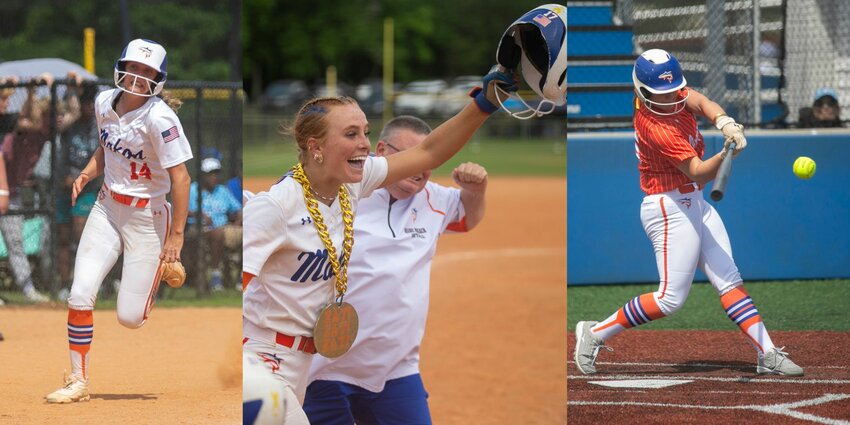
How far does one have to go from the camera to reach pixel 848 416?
340 centimetres

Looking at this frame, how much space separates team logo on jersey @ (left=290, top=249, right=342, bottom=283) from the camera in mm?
2842

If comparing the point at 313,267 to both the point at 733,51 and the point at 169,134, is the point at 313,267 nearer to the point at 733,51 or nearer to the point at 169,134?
the point at 169,134

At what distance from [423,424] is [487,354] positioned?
4.82 meters

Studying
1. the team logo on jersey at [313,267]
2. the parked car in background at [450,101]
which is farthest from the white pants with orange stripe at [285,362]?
the parked car in background at [450,101]

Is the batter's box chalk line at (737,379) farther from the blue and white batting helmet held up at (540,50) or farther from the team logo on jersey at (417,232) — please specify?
the blue and white batting helmet held up at (540,50)

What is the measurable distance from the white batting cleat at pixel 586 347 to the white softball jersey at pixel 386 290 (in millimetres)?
529

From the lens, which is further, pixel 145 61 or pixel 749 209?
pixel 749 209

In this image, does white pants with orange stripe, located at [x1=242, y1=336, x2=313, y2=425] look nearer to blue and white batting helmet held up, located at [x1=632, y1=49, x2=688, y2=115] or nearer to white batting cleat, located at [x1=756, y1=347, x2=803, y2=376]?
blue and white batting helmet held up, located at [x1=632, y1=49, x2=688, y2=115]

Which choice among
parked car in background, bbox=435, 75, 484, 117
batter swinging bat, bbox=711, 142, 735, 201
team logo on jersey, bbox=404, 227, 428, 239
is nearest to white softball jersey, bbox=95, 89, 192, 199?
team logo on jersey, bbox=404, 227, 428, 239

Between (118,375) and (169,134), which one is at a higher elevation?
(169,134)

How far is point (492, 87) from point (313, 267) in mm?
741

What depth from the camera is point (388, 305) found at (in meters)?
3.52

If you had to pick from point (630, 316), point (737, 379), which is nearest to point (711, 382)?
point (737, 379)

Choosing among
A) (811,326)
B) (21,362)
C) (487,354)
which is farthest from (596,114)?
(487,354)
